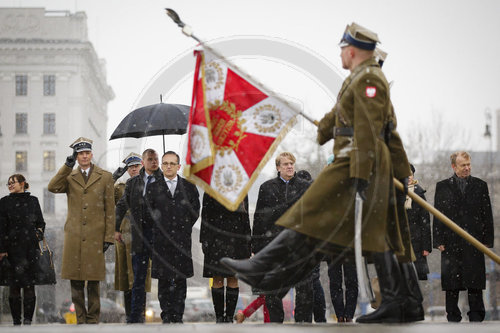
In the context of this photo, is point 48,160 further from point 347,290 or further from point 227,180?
point 227,180

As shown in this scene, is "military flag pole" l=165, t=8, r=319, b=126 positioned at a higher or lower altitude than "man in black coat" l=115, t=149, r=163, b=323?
higher

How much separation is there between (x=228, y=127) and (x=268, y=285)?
1.49 metres

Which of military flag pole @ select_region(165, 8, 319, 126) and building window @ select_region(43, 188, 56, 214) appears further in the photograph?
building window @ select_region(43, 188, 56, 214)

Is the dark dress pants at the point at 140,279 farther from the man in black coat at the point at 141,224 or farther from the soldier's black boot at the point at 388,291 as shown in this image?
the soldier's black boot at the point at 388,291

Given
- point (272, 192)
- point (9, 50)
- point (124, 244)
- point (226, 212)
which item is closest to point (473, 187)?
point (272, 192)

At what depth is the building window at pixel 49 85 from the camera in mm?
66688

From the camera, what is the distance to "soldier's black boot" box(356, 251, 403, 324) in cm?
577

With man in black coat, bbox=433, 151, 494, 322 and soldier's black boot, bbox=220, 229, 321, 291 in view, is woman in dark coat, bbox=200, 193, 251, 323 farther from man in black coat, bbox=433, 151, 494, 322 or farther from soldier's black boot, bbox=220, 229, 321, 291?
Result: man in black coat, bbox=433, 151, 494, 322

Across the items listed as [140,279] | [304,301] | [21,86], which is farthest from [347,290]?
[21,86]

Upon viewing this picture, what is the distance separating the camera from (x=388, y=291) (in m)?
5.85

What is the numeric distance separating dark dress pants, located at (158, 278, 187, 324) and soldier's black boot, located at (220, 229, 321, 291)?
2.75m

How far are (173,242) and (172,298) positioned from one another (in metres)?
0.65

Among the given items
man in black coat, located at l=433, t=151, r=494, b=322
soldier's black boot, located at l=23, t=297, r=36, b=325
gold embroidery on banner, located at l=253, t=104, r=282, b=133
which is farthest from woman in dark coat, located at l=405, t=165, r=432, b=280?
soldier's black boot, located at l=23, t=297, r=36, b=325

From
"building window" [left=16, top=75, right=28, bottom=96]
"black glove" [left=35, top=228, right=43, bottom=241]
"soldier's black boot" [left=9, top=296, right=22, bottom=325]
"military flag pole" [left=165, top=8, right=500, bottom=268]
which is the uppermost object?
"building window" [left=16, top=75, right=28, bottom=96]
